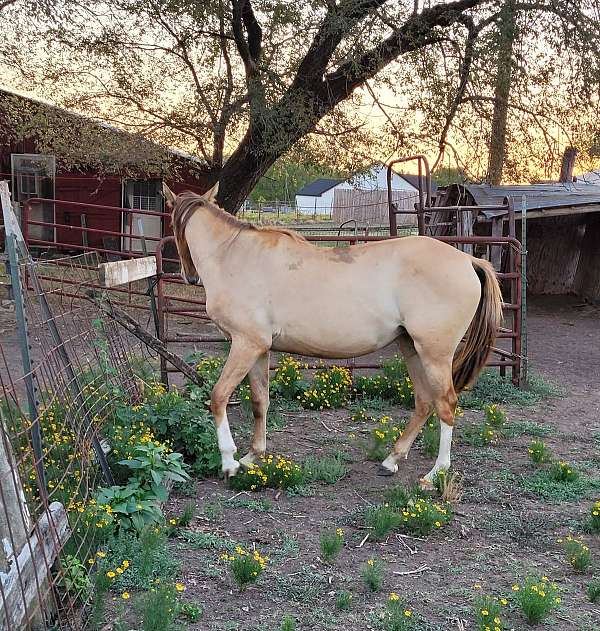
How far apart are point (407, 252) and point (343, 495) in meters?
1.71

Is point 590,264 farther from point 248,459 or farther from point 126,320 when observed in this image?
point 126,320

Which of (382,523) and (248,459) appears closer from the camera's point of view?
(382,523)

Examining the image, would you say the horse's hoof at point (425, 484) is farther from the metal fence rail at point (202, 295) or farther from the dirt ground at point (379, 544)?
the metal fence rail at point (202, 295)

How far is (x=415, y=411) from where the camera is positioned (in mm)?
5203

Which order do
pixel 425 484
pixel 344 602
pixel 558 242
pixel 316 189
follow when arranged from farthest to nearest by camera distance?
pixel 316 189
pixel 558 242
pixel 425 484
pixel 344 602

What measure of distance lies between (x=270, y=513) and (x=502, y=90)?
7.22 metres

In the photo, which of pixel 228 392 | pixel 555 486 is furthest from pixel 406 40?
pixel 555 486

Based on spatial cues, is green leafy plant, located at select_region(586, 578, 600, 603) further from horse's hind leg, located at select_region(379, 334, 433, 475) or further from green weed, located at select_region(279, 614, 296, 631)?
horse's hind leg, located at select_region(379, 334, 433, 475)

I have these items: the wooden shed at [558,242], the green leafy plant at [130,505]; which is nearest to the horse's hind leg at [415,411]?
the green leafy plant at [130,505]

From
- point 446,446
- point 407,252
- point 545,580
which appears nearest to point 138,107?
point 407,252

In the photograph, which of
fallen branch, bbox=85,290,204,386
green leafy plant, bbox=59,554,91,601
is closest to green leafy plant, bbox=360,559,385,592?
green leafy plant, bbox=59,554,91,601

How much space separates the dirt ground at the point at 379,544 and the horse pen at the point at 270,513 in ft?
0.04

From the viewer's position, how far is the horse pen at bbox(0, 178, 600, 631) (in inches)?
121

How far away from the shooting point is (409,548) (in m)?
3.92
